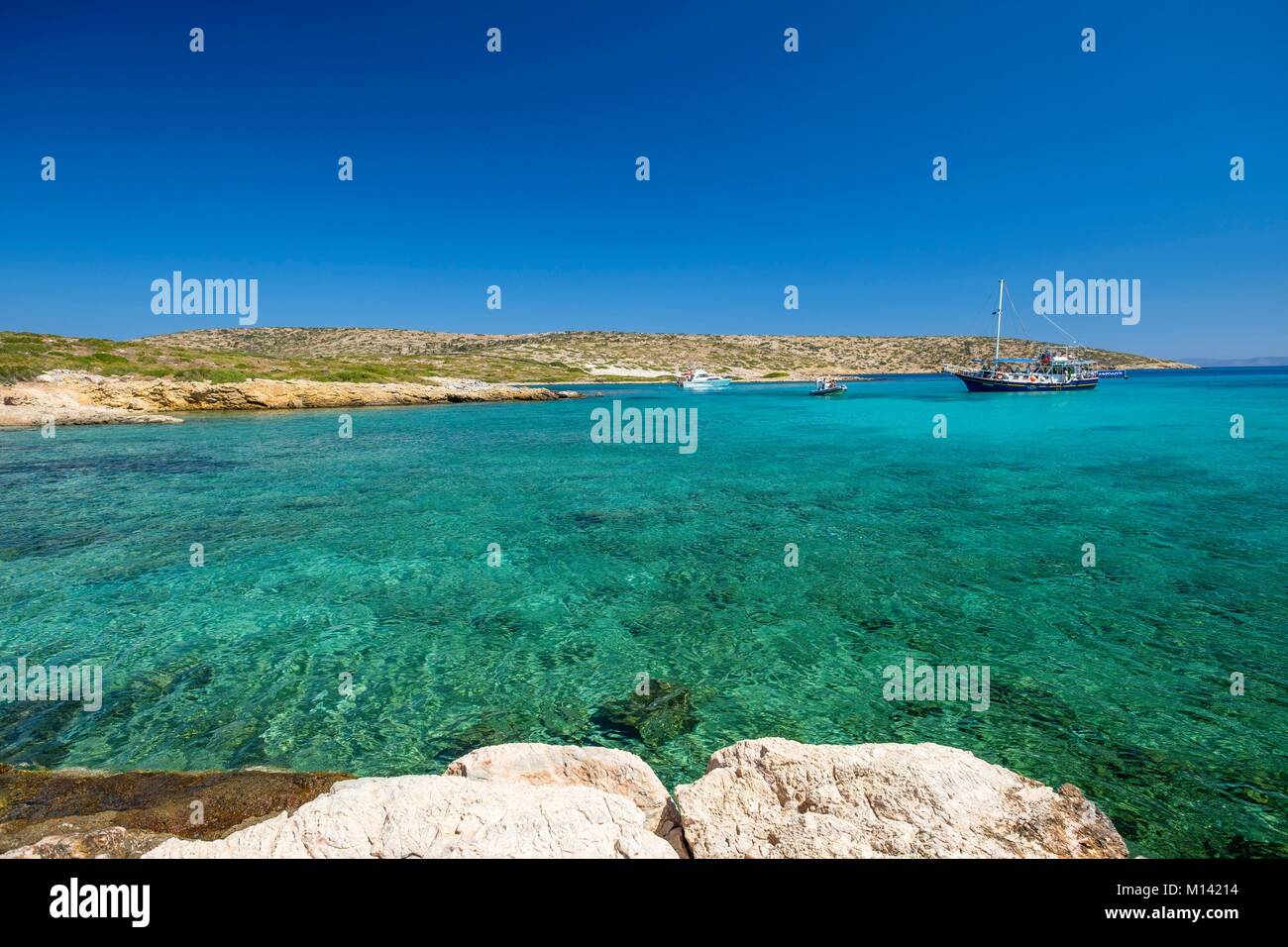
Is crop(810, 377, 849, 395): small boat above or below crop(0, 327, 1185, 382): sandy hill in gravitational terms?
below

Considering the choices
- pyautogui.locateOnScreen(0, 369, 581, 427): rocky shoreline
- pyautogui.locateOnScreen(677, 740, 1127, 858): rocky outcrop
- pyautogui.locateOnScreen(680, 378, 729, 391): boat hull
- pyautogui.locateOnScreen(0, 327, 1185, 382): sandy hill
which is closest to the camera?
pyautogui.locateOnScreen(677, 740, 1127, 858): rocky outcrop

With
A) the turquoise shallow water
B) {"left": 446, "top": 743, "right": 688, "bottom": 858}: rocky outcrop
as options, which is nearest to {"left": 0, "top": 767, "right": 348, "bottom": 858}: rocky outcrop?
the turquoise shallow water

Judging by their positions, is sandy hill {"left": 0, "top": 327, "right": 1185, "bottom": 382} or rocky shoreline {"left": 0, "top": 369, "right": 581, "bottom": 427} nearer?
rocky shoreline {"left": 0, "top": 369, "right": 581, "bottom": 427}

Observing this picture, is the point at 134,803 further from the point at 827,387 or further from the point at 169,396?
the point at 827,387

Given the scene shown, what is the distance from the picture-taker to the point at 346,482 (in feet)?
80.5

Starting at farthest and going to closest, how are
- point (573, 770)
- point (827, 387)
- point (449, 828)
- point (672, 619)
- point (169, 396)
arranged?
point (827, 387) → point (169, 396) → point (672, 619) → point (573, 770) → point (449, 828)

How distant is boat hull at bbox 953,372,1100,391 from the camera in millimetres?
97375

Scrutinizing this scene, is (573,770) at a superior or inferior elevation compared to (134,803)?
superior

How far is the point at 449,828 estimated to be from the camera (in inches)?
149

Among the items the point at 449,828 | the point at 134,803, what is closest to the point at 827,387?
the point at 134,803

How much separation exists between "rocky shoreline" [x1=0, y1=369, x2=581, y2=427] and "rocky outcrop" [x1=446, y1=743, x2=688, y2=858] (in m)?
57.5

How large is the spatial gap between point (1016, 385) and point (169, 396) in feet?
395

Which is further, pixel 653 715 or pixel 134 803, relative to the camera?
pixel 653 715

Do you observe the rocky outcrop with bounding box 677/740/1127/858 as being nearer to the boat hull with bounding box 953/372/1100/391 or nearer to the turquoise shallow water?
the turquoise shallow water
